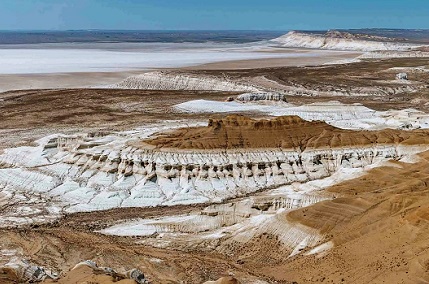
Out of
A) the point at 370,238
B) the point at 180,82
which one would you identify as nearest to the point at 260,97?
the point at 180,82

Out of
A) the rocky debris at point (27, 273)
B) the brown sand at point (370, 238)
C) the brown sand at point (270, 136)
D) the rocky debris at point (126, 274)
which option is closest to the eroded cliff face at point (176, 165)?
the brown sand at point (270, 136)

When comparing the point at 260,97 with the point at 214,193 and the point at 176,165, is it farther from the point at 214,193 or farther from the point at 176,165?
the point at 214,193

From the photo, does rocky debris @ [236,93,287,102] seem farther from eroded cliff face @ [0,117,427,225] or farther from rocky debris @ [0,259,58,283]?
rocky debris @ [0,259,58,283]

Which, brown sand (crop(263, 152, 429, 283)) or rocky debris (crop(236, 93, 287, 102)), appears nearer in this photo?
brown sand (crop(263, 152, 429, 283))

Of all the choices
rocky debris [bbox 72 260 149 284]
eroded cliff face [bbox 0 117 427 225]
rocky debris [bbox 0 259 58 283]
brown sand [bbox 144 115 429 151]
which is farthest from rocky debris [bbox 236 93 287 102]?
rocky debris [bbox 72 260 149 284]

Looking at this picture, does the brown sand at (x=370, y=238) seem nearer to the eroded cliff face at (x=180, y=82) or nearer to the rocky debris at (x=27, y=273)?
the rocky debris at (x=27, y=273)
